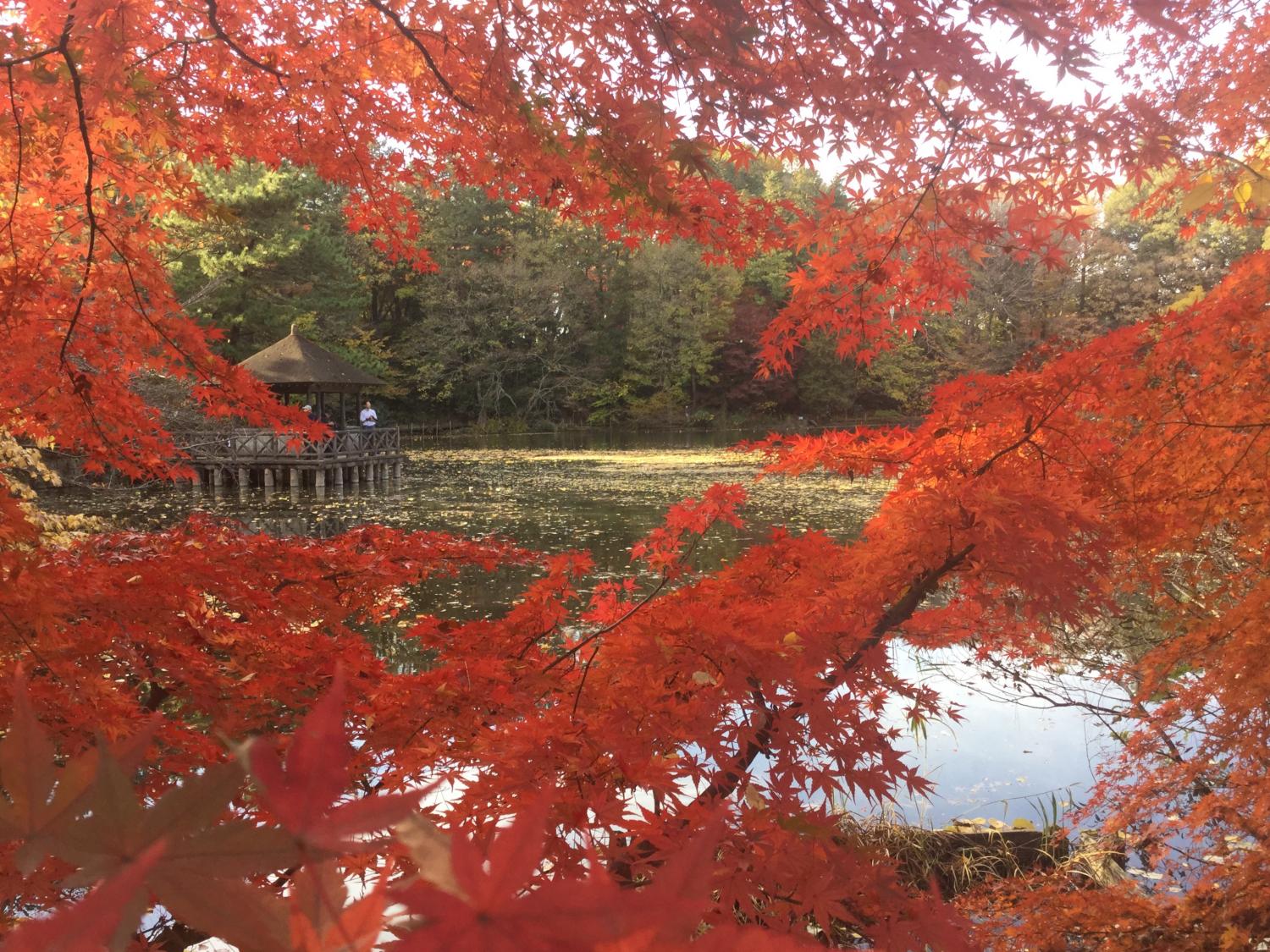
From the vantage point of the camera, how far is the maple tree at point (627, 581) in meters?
0.34

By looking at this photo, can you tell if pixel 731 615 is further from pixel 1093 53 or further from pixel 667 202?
pixel 1093 53

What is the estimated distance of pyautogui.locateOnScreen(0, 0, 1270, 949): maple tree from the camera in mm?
339

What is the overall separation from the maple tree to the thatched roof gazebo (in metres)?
11.9

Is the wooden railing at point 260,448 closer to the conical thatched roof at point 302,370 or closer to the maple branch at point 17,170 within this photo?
the conical thatched roof at point 302,370

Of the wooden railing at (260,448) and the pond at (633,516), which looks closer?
the pond at (633,516)

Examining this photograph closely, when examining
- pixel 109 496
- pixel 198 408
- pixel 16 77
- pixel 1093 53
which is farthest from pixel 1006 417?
pixel 109 496

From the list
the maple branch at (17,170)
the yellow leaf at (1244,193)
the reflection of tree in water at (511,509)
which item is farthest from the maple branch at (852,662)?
the reflection of tree in water at (511,509)

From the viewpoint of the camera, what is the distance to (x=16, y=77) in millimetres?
2350

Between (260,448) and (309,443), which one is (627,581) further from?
(260,448)

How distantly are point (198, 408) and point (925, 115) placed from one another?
1342 centimetres

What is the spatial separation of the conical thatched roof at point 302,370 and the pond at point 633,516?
2.25 meters

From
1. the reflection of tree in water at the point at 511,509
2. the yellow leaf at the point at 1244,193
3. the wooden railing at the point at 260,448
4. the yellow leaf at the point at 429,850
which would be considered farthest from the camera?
the wooden railing at the point at 260,448

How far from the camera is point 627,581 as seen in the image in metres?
A: 2.63

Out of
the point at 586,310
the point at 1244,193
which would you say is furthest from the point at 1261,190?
the point at 586,310
